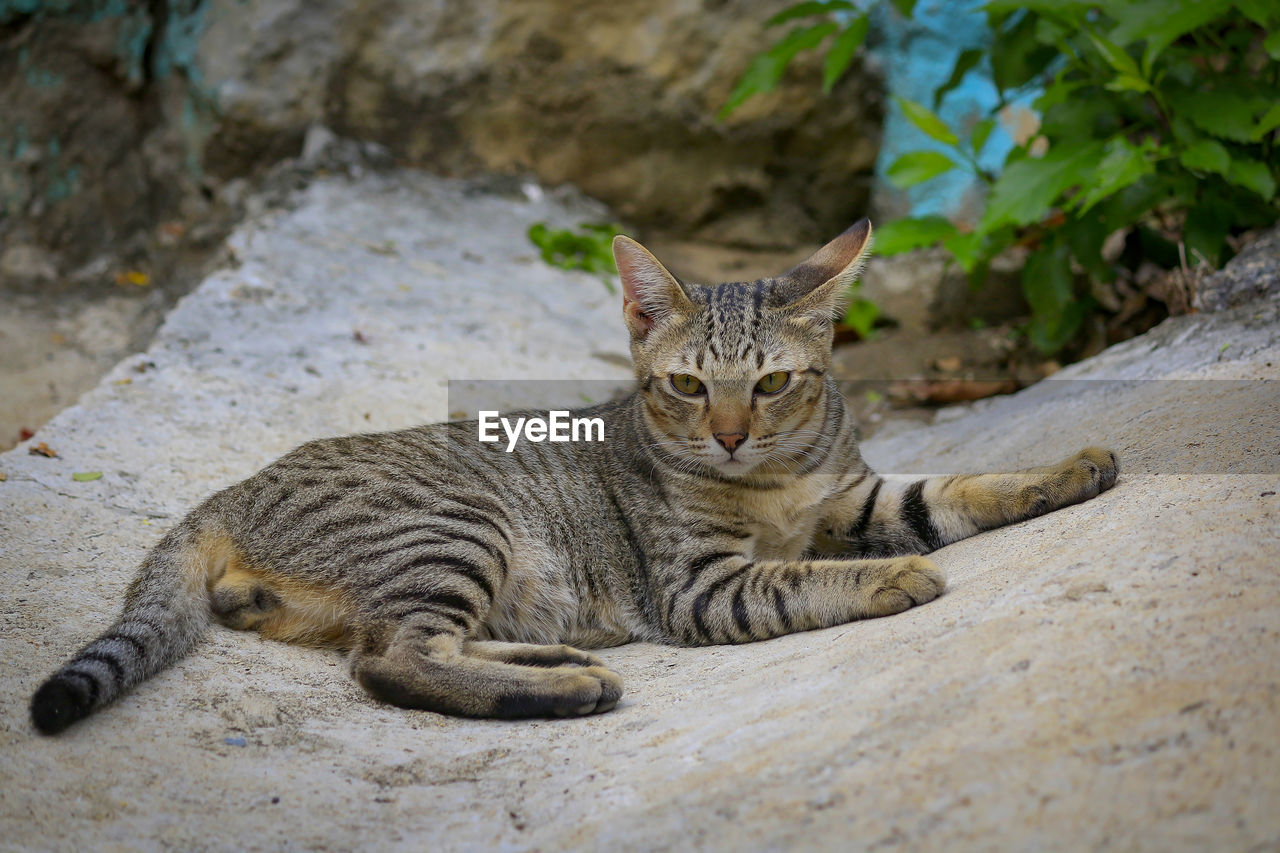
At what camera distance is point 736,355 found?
377 centimetres

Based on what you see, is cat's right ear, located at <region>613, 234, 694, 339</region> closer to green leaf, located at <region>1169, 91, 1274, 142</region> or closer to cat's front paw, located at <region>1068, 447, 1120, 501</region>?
cat's front paw, located at <region>1068, 447, 1120, 501</region>

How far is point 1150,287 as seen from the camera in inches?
231

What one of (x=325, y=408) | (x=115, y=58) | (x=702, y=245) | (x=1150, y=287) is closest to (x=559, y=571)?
(x=325, y=408)

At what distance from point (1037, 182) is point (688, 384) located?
2.26 meters

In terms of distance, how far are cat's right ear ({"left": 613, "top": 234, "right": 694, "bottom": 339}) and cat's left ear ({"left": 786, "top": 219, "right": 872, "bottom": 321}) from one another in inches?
18.2

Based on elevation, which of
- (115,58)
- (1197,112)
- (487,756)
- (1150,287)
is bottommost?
(487,756)

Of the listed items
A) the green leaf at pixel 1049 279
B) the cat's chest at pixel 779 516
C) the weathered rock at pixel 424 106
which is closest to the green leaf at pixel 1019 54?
the green leaf at pixel 1049 279

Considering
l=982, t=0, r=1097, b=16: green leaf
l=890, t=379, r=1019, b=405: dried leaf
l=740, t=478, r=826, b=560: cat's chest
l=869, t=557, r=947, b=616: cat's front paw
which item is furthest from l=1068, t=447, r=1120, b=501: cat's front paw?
l=890, t=379, r=1019, b=405: dried leaf

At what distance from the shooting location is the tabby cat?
3229 millimetres

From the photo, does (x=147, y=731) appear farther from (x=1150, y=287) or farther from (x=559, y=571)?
Result: (x=1150, y=287)

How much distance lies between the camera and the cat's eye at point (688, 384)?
384cm

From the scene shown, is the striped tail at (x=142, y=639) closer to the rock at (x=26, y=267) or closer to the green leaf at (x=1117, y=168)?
the green leaf at (x=1117, y=168)

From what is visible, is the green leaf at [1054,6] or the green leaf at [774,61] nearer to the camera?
the green leaf at [1054,6]

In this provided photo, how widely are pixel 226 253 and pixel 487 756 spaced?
569 cm
